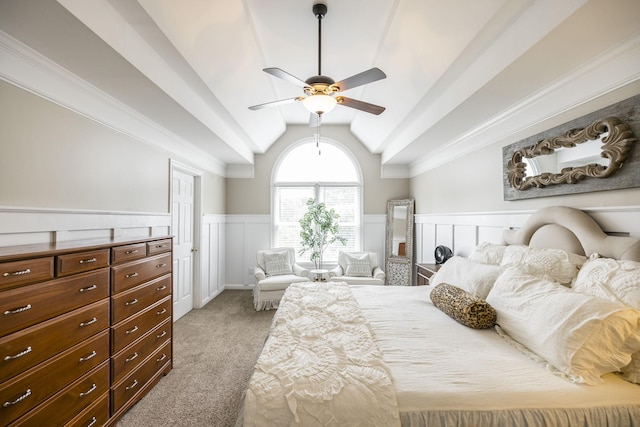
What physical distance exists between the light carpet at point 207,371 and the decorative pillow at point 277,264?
0.66 metres

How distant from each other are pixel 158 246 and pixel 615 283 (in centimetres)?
308

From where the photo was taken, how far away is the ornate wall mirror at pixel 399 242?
5.26 metres

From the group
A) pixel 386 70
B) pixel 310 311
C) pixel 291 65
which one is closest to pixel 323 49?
pixel 291 65

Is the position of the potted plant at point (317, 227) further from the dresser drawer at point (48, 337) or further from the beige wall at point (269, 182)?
the dresser drawer at point (48, 337)

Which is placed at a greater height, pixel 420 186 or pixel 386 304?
pixel 420 186

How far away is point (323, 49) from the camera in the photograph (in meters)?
2.99

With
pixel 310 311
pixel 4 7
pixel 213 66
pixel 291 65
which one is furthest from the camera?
pixel 291 65

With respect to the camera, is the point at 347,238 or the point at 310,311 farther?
the point at 347,238

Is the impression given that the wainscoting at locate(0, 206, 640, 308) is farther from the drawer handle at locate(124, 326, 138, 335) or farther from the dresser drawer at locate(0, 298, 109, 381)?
the drawer handle at locate(124, 326, 138, 335)

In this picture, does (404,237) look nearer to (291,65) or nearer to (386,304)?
(386,304)

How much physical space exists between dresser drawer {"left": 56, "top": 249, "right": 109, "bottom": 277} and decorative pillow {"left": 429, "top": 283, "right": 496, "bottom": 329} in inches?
92.4

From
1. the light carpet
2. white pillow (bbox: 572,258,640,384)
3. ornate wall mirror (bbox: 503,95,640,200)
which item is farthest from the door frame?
white pillow (bbox: 572,258,640,384)

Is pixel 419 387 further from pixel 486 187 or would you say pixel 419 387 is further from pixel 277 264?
pixel 277 264

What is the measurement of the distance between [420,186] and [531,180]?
268cm
